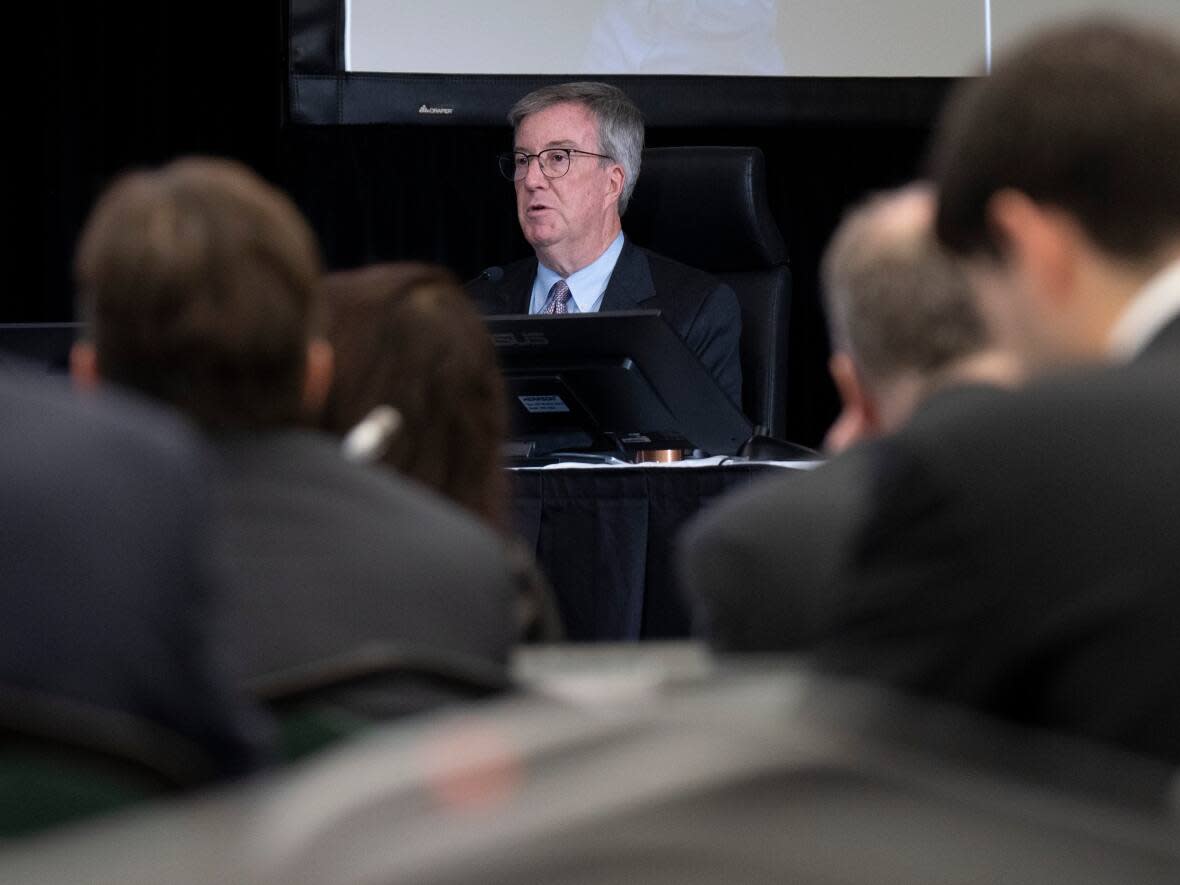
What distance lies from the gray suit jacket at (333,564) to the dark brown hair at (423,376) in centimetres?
29

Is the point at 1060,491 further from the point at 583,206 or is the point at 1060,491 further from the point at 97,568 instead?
the point at 583,206

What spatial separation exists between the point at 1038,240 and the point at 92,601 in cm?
56

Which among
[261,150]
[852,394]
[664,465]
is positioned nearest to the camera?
[852,394]

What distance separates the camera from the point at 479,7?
4535 mm

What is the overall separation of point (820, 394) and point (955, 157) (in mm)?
4109

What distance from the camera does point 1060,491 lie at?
2.55 ft

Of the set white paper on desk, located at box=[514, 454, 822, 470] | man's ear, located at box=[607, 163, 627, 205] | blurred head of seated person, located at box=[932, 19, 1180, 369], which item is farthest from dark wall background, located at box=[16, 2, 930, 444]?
blurred head of seated person, located at box=[932, 19, 1180, 369]

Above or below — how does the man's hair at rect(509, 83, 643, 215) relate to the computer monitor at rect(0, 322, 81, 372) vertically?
above

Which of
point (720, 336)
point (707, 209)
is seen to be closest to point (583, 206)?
point (707, 209)

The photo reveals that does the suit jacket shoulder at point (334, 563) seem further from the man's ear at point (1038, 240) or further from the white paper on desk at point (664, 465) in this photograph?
the white paper on desk at point (664, 465)

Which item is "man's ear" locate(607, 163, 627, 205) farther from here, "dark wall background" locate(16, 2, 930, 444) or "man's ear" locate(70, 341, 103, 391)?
"man's ear" locate(70, 341, 103, 391)

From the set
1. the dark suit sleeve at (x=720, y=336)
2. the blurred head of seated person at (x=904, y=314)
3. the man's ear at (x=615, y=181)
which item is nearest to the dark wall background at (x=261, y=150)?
the man's ear at (x=615, y=181)

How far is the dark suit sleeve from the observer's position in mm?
3637

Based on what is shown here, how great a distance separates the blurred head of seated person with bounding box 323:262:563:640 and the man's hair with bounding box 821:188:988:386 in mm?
319
